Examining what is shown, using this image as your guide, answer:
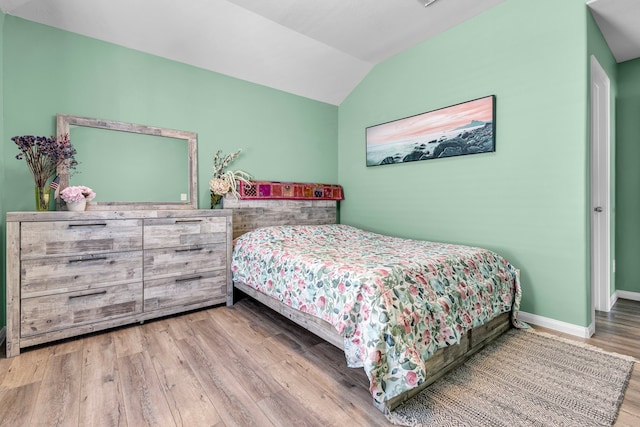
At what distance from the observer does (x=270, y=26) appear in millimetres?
2799

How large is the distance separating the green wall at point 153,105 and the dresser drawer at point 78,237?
432 mm

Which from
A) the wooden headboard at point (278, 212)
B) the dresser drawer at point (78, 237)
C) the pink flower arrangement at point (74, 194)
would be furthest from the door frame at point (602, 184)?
the pink flower arrangement at point (74, 194)

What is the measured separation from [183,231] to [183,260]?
250 millimetres

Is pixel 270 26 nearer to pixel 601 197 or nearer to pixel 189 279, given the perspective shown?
pixel 189 279

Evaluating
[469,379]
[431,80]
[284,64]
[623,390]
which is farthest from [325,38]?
[623,390]

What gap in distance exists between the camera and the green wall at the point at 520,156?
217cm

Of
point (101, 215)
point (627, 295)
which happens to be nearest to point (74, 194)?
point (101, 215)

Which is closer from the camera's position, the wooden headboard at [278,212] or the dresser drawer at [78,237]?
the dresser drawer at [78,237]

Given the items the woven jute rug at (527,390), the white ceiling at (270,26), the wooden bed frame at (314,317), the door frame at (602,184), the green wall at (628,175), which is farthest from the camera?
the green wall at (628,175)

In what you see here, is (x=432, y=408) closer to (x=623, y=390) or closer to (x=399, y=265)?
(x=399, y=265)

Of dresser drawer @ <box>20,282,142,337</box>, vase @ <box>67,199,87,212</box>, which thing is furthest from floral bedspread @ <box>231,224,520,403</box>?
vase @ <box>67,199,87,212</box>

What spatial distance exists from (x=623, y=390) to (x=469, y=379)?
2.48ft

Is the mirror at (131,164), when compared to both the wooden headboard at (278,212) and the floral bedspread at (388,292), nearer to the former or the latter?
the wooden headboard at (278,212)

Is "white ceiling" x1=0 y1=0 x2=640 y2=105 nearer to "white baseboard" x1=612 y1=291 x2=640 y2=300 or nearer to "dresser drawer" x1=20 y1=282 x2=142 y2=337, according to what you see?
"dresser drawer" x1=20 y1=282 x2=142 y2=337
